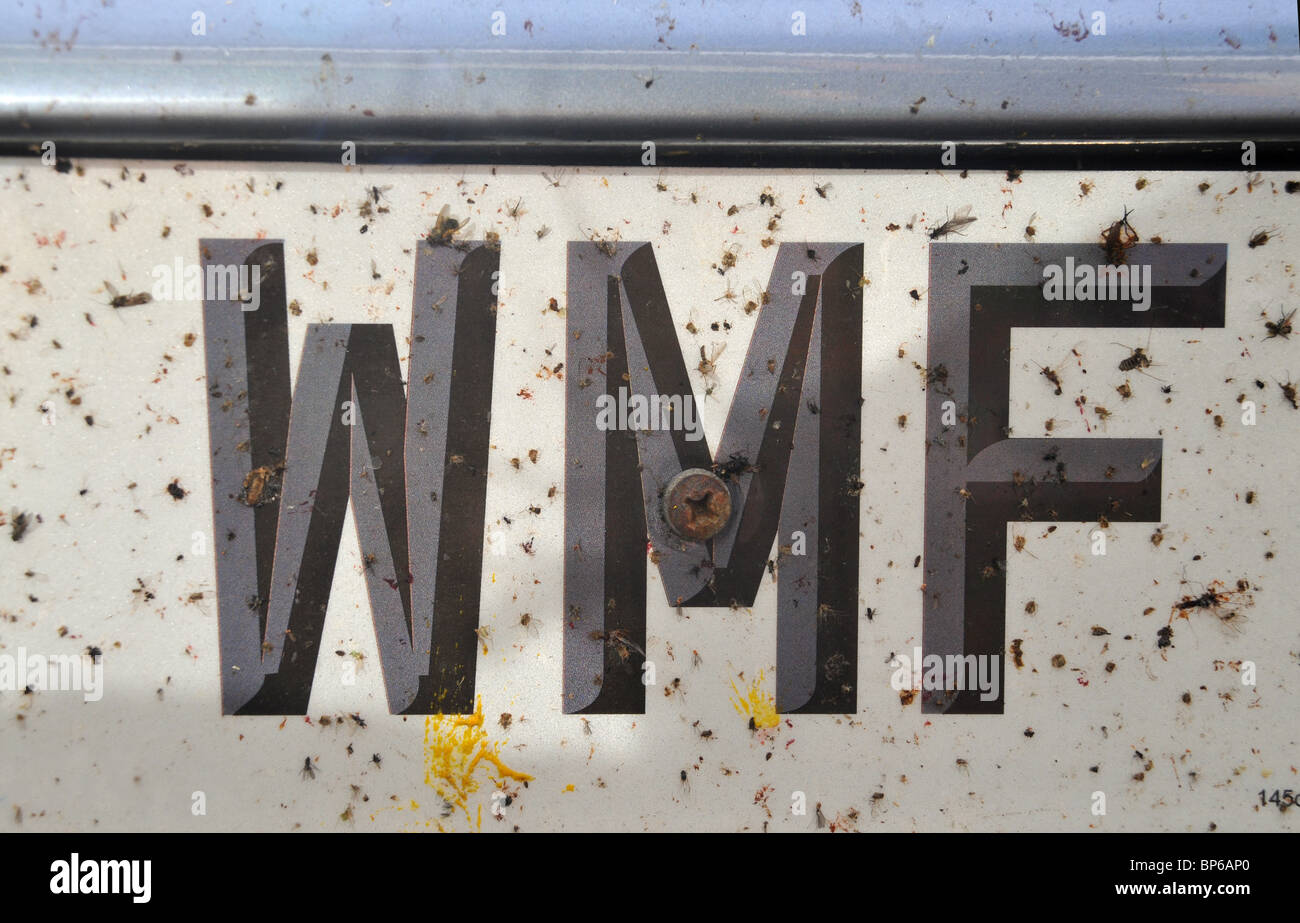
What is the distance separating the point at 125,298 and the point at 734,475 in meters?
2.15

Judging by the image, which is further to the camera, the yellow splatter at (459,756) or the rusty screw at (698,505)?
the yellow splatter at (459,756)

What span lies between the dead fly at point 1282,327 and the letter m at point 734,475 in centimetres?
142

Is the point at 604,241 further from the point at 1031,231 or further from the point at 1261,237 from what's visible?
the point at 1261,237

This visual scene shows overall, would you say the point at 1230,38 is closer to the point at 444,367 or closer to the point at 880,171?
the point at 880,171

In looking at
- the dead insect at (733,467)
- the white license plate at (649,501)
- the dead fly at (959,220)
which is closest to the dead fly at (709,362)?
the white license plate at (649,501)

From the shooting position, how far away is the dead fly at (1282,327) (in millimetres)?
1941

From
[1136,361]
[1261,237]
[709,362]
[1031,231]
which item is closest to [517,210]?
[709,362]

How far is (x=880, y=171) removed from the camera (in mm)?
1907

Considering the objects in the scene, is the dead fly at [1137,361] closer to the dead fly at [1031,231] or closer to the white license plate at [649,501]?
the white license plate at [649,501]

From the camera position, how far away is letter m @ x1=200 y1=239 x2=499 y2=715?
6.33ft

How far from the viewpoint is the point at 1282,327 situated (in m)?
1.94

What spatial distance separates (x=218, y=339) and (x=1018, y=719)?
3091 mm

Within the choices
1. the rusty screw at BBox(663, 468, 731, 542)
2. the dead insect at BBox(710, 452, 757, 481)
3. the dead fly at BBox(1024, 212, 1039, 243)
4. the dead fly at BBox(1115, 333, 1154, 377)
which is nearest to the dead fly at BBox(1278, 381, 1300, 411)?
the dead fly at BBox(1115, 333, 1154, 377)
